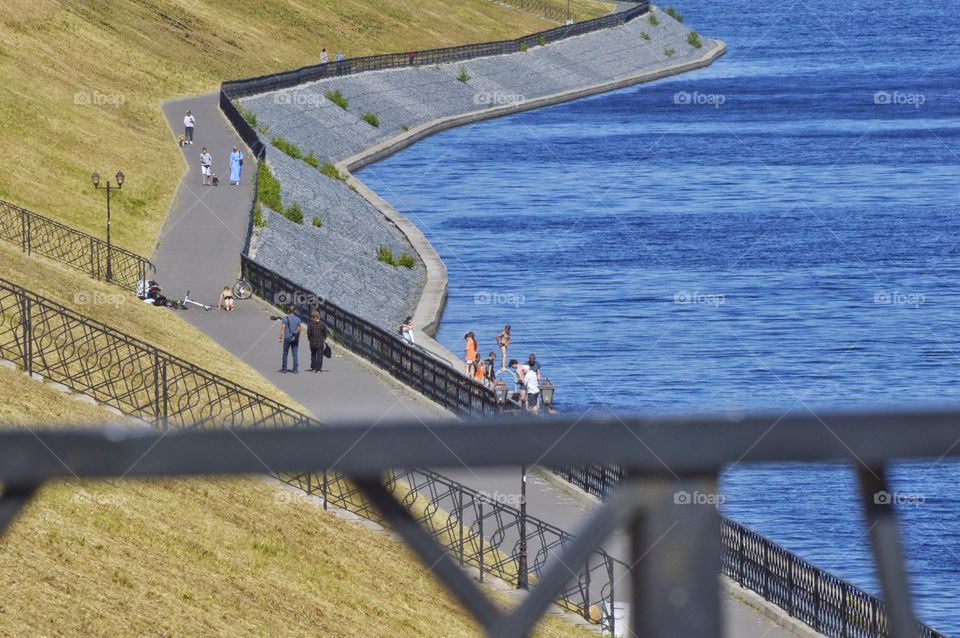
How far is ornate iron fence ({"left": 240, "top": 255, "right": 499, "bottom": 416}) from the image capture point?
1171 inches

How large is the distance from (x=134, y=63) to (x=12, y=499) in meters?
76.0

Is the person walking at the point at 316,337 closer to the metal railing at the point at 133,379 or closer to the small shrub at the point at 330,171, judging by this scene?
the metal railing at the point at 133,379

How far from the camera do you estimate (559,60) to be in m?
110

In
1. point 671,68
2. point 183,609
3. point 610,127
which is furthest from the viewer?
point 671,68

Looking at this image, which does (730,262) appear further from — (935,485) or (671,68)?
(671,68)

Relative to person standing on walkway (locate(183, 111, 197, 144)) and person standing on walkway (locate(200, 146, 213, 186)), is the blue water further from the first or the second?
person standing on walkway (locate(183, 111, 197, 144))

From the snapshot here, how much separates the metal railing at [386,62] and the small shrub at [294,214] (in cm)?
670

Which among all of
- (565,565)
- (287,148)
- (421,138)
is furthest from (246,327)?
(421,138)

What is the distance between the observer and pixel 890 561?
10.5ft

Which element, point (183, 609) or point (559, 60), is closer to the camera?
point (183, 609)

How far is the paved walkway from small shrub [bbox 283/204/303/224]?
127cm

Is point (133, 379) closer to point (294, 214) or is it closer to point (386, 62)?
point (294, 214)

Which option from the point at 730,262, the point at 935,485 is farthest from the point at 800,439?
the point at 730,262

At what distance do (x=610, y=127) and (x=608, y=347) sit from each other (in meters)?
47.3
